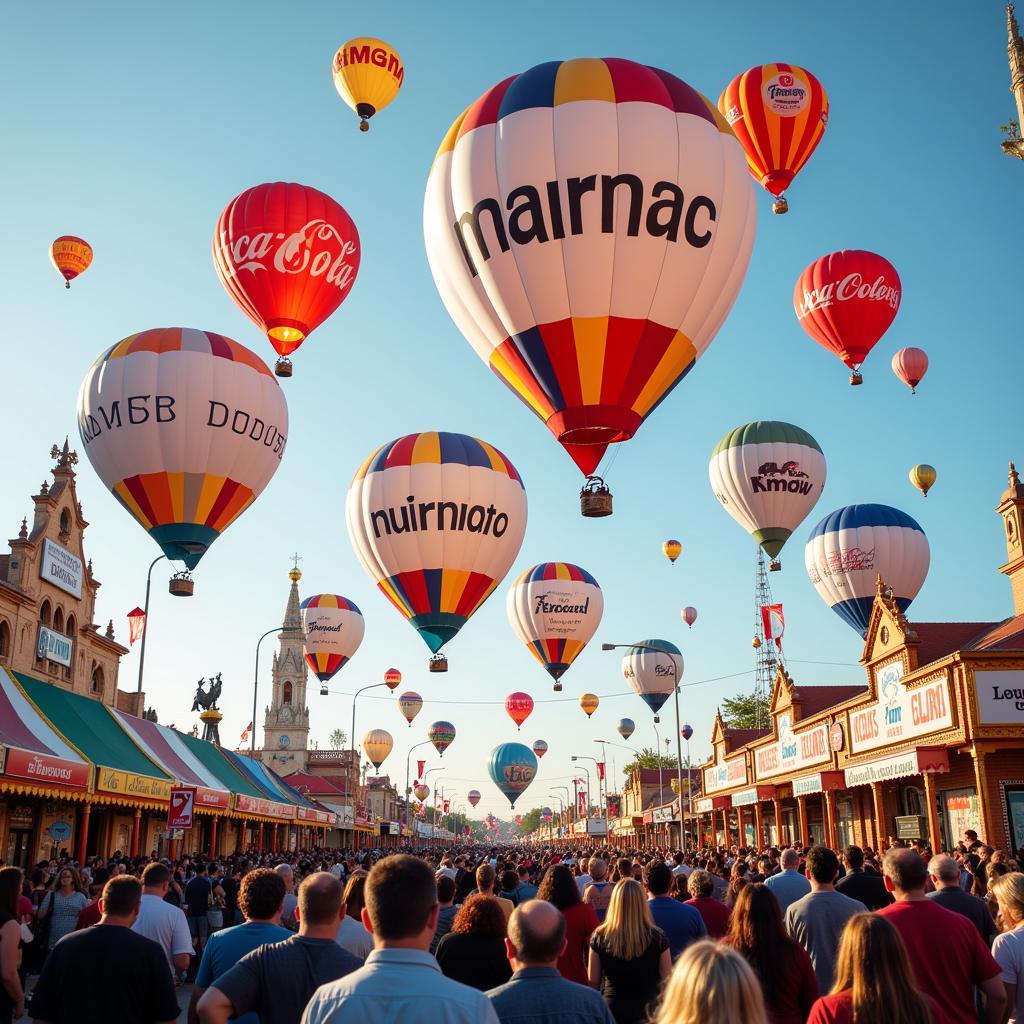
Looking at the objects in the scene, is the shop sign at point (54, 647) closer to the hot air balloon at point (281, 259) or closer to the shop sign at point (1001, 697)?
the hot air balloon at point (281, 259)

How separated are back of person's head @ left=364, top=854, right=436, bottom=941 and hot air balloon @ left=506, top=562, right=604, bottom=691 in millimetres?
36080

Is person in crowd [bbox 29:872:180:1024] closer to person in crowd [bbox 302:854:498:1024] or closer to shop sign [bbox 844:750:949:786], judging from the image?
person in crowd [bbox 302:854:498:1024]

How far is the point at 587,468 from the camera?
51.5 feet

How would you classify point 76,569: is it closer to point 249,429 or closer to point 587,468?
point 249,429

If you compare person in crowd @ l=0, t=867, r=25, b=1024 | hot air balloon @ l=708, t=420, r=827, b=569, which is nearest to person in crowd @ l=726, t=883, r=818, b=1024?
person in crowd @ l=0, t=867, r=25, b=1024

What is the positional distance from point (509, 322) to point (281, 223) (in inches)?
373

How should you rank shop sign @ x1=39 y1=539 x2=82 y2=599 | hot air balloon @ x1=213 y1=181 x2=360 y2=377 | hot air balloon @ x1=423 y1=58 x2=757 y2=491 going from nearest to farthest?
hot air balloon @ x1=423 y1=58 x2=757 y2=491 < hot air balloon @ x1=213 y1=181 x2=360 y2=377 < shop sign @ x1=39 y1=539 x2=82 y2=599

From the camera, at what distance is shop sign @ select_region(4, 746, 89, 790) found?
21.2 metres

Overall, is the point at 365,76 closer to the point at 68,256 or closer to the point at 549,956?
the point at 68,256

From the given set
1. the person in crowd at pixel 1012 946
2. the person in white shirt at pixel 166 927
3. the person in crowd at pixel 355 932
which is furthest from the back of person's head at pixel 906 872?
the person in white shirt at pixel 166 927

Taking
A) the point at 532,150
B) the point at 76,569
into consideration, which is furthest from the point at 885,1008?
the point at 76,569

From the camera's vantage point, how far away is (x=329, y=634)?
2076 inches

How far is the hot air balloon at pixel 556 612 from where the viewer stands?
40.5m

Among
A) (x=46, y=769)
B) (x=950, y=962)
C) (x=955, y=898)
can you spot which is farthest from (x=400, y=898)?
(x=46, y=769)
